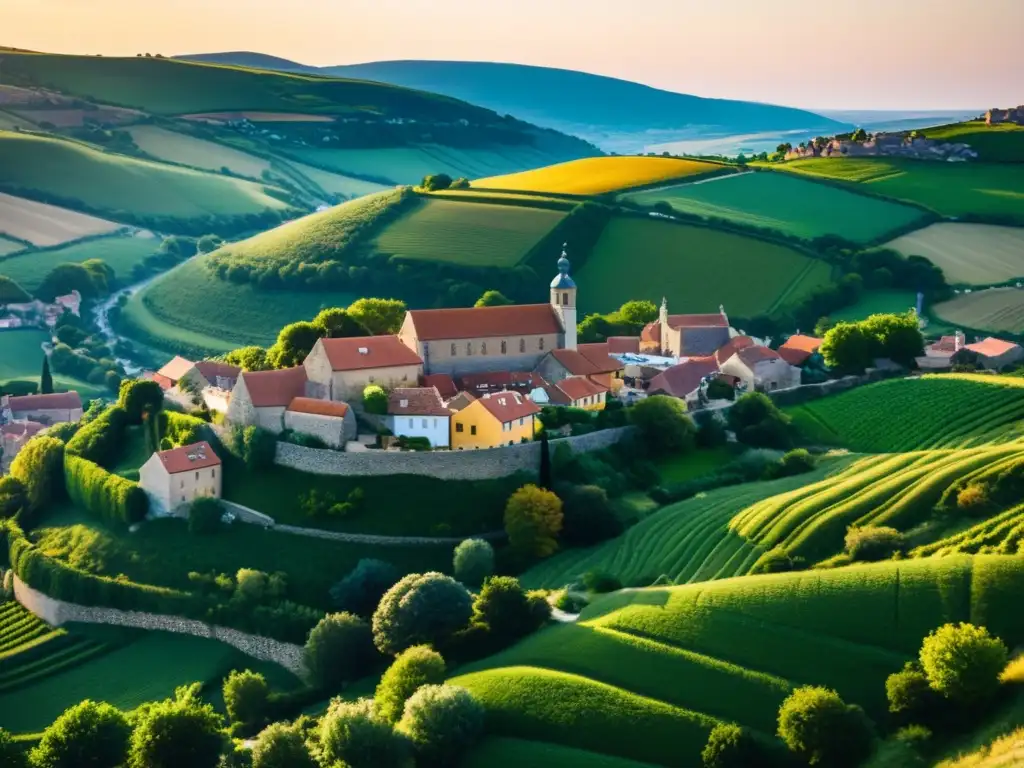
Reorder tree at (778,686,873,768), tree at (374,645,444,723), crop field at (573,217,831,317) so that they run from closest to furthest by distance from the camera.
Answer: tree at (778,686,873,768), tree at (374,645,444,723), crop field at (573,217,831,317)


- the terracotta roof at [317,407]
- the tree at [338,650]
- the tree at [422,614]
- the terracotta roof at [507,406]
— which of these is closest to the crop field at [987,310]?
the terracotta roof at [507,406]

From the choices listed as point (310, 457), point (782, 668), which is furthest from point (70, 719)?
point (782, 668)

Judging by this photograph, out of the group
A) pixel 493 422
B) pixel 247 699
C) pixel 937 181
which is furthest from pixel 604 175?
pixel 247 699

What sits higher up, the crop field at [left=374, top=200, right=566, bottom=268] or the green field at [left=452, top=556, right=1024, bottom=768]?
the crop field at [left=374, top=200, right=566, bottom=268]

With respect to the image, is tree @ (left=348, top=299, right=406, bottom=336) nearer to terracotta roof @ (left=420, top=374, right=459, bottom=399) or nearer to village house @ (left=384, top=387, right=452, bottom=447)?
terracotta roof @ (left=420, top=374, right=459, bottom=399)

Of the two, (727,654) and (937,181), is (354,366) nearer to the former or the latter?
(727,654)

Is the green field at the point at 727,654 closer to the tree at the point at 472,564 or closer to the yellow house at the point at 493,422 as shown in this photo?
the tree at the point at 472,564

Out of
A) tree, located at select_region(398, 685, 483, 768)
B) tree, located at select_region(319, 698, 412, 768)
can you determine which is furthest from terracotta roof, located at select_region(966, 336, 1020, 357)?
tree, located at select_region(319, 698, 412, 768)
